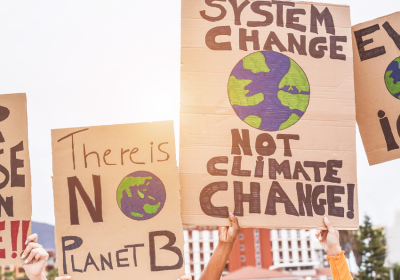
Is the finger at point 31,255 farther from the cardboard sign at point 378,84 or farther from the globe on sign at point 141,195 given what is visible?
the cardboard sign at point 378,84

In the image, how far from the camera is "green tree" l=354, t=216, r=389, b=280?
46.9 m

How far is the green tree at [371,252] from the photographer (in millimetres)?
46906

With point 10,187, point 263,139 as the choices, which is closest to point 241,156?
point 263,139

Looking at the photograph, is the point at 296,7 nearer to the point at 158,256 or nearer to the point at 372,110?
the point at 372,110

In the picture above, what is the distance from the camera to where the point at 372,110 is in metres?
2.75

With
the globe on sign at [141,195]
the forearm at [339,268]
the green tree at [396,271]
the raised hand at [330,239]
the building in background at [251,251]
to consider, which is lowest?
the building in background at [251,251]

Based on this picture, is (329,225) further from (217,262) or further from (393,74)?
(393,74)

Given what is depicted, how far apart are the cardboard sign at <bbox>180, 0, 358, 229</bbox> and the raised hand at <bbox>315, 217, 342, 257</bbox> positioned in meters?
0.05

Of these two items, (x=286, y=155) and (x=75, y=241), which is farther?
(x=286, y=155)

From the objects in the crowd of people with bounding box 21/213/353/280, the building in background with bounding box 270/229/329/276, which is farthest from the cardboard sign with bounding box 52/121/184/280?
the building in background with bounding box 270/229/329/276

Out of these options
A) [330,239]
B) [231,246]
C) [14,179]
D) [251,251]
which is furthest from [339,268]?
[251,251]

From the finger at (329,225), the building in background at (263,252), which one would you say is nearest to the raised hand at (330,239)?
the finger at (329,225)

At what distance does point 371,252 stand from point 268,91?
4850 cm

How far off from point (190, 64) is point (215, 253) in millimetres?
948
